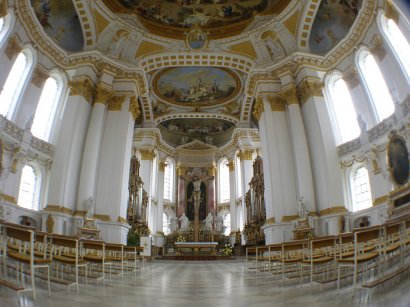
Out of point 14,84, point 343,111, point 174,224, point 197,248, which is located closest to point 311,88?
point 343,111

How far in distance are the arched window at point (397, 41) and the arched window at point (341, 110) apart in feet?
11.5

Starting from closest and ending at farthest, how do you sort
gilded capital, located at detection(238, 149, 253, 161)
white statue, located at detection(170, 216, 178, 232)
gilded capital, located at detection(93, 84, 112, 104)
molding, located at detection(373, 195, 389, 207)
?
1. molding, located at detection(373, 195, 389, 207)
2. gilded capital, located at detection(93, 84, 112, 104)
3. gilded capital, located at detection(238, 149, 253, 161)
4. white statue, located at detection(170, 216, 178, 232)

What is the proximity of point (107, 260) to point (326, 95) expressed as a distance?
14251 millimetres

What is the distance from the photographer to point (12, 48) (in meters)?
14.5

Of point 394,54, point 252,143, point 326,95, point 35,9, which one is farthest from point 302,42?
point 35,9

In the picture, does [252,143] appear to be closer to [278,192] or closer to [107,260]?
Answer: [278,192]

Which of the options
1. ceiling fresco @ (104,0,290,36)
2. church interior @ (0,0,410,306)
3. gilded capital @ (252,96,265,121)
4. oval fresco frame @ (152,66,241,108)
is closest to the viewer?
church interior @ (0,0,410,306)

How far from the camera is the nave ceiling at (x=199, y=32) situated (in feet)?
57.2

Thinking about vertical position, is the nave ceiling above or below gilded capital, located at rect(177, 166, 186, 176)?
above

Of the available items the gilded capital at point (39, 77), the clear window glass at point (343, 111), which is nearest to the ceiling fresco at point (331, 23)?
the clear window glass at point (343, 111)

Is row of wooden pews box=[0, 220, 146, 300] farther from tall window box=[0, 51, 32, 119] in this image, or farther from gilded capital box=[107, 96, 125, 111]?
gilded capital box=[107, 96, 125, 111]

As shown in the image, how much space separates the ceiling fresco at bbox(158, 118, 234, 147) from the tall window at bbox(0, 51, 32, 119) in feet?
51.9

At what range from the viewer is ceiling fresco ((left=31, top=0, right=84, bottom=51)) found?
1631cm

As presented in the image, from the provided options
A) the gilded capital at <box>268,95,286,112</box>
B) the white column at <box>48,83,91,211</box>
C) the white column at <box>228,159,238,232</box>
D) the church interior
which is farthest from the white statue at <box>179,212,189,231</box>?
the gilded capital at <box>268,95,286,112</box>
